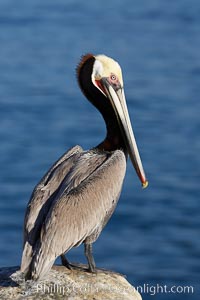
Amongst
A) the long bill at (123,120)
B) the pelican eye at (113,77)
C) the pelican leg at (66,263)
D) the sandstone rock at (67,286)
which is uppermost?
the pelican eye at (113,77)

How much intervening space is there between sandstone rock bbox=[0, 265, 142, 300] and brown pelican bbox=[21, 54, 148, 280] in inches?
5.5

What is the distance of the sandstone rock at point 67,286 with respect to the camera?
9773 mm

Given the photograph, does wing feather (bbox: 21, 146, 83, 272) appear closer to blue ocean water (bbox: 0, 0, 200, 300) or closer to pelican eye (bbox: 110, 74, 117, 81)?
pelican eye (bbox: 110, 74, 117, 81)

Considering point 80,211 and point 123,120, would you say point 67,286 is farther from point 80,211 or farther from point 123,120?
point 123,120

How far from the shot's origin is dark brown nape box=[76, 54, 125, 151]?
10.9 metres

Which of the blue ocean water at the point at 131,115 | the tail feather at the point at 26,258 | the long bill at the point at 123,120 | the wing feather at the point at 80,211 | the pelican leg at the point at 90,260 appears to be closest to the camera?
the tail feather at the point at 26,258

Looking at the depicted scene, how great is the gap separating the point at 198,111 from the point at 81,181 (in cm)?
887

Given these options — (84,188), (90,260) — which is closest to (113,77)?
(84,188)

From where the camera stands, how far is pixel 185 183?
17.0 m

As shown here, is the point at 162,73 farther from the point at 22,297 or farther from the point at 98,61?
the point at 22,297

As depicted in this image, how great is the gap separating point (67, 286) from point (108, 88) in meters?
2.07

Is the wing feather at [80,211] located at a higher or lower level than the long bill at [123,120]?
lower

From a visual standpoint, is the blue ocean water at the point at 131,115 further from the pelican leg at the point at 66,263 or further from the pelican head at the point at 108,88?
the pelican leg at the point at 66,263

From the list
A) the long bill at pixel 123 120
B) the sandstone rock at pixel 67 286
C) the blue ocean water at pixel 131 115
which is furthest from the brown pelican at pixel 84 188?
the blue ocean water at pixel 131 115
